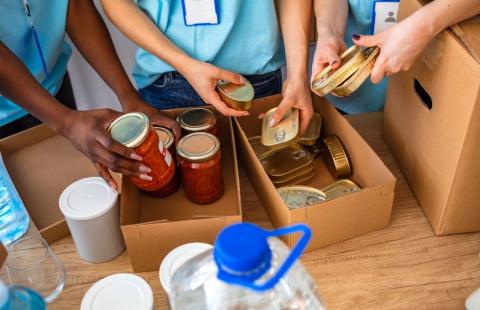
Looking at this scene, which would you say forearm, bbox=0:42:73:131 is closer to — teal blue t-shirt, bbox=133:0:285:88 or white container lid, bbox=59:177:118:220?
white container lid, bbox=59:177:118:220

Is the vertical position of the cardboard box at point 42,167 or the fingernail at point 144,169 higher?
the fingernail at point 144,169

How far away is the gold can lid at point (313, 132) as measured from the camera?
121 cm

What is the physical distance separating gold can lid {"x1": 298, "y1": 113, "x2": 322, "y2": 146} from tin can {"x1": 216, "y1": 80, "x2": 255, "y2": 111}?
0.57 ft

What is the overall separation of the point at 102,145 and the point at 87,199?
0.11 metres

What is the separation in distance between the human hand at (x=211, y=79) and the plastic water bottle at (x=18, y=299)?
2.10 ft

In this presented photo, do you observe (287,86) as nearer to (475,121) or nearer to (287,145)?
(287,145)

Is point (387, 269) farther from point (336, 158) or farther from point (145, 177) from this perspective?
point (145, 177)

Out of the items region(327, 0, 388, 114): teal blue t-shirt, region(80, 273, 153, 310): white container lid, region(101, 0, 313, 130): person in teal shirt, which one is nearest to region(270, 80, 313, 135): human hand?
region(101, 0, 313, 130): person in teal shirt

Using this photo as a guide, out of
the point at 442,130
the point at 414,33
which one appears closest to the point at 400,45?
the point at 414,33

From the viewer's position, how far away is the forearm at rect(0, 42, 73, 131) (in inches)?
40.9

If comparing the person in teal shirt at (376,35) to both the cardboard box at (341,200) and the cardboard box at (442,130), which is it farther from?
the cardboard box at (341,200)

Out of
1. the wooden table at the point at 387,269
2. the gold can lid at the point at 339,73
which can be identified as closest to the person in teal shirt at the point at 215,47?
the gold can lid at the point at 339,73

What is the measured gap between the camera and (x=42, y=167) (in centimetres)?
120

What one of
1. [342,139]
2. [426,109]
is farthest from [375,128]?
[426,109]
